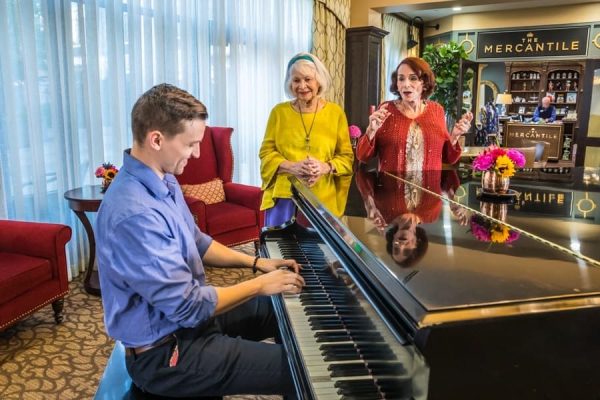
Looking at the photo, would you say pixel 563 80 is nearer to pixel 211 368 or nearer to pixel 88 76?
pixel 88 76

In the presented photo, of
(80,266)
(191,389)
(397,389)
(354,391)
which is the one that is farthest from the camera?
(80,266)

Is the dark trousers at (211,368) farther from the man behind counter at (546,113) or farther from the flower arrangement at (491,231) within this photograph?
the man behind counter at (546,113)

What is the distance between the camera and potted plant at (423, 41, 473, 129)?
9319mm

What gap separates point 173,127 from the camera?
1255 mm

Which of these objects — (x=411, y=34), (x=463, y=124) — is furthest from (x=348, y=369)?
(x=411, y=34)

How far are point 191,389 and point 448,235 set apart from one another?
A: 809 mm

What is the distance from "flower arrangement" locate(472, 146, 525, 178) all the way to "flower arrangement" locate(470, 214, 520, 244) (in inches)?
21.5

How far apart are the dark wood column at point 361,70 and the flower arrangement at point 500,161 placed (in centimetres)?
424

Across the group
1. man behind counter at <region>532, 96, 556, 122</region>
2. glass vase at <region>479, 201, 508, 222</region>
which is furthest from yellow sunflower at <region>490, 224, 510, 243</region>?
man behind counter at <region>532, 96, 556, 122</region>

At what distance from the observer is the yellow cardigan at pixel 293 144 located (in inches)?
90.2

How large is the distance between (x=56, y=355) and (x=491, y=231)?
7.68 ft

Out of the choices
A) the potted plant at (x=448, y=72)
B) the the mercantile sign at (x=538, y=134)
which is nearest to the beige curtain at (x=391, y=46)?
the potted plant at (x=448, y=72)

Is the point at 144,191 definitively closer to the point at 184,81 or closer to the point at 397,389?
the point at 397,389

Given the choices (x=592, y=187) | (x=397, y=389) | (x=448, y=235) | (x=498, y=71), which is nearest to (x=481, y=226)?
(x=448, y=235)
